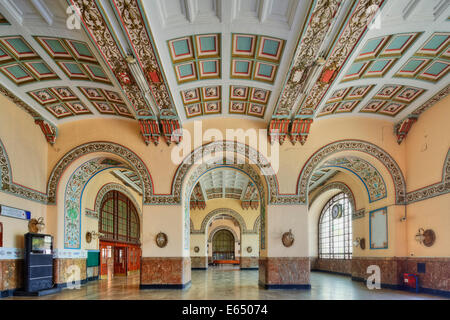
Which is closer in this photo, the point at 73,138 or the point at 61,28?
the point at 61,28

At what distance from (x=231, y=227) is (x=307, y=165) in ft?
73.6

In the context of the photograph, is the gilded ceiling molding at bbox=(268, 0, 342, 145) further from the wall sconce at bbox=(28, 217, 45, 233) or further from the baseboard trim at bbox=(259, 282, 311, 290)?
the wall sconce at bbox=(28, 217, 45, 233)

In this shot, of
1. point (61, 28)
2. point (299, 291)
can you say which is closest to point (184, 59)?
point (61, 28)

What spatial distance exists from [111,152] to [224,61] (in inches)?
225

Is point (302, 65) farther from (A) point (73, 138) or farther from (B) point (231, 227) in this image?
(B) point (231, 227)

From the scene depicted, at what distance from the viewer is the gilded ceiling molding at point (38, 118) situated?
988cm

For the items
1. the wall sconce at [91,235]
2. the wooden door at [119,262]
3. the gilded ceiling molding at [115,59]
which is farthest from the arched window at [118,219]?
the gilded ceiling molding at [115,59]

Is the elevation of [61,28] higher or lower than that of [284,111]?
higher

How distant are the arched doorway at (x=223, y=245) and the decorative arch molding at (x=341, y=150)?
24398mm

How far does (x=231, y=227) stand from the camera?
3400 cm

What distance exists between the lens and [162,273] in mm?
11953

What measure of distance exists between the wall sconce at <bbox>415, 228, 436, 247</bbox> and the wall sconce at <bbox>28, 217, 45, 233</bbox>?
11702mm

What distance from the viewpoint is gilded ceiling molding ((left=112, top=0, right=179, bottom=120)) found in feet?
21.1

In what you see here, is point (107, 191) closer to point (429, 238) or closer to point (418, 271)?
point (418, 271)
